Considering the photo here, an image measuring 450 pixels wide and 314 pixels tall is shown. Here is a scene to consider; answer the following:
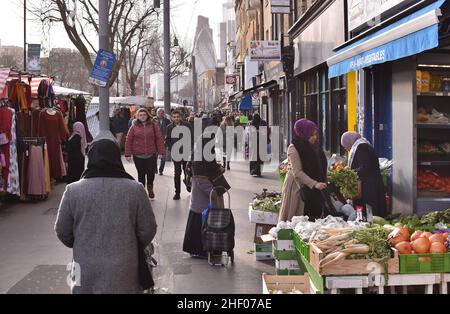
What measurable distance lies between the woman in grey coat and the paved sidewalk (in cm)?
233

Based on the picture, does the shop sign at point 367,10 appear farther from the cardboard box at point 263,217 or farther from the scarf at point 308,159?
the cardboard box at point 263,217

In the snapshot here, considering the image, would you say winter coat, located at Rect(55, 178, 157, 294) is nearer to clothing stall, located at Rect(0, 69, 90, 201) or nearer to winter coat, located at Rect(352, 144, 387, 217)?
winter coat, located at Rect(352, 144, 387, 217)

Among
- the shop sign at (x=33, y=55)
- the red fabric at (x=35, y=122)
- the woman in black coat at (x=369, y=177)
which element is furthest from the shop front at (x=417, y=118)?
the shop sign at (x=33, y=55)

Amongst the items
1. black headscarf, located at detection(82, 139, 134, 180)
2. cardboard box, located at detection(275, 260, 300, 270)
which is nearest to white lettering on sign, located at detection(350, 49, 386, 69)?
cardboard box, located at detection(275, 260, 300, 270)

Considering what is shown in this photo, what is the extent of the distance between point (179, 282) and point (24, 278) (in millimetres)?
1711

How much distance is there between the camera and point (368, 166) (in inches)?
311

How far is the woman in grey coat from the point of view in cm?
388

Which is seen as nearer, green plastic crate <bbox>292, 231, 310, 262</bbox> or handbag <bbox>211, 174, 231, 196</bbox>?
green plastic crate <bbox>292, 231, 310, 262</bbox>

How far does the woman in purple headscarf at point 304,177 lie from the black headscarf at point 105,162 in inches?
133

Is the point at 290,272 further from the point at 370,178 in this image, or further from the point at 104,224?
the point at 104,224

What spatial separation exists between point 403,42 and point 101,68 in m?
6.02

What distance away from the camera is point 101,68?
37.0 feet

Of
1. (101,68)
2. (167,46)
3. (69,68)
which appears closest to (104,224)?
(101,68)

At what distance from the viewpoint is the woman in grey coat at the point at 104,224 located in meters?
3.88
